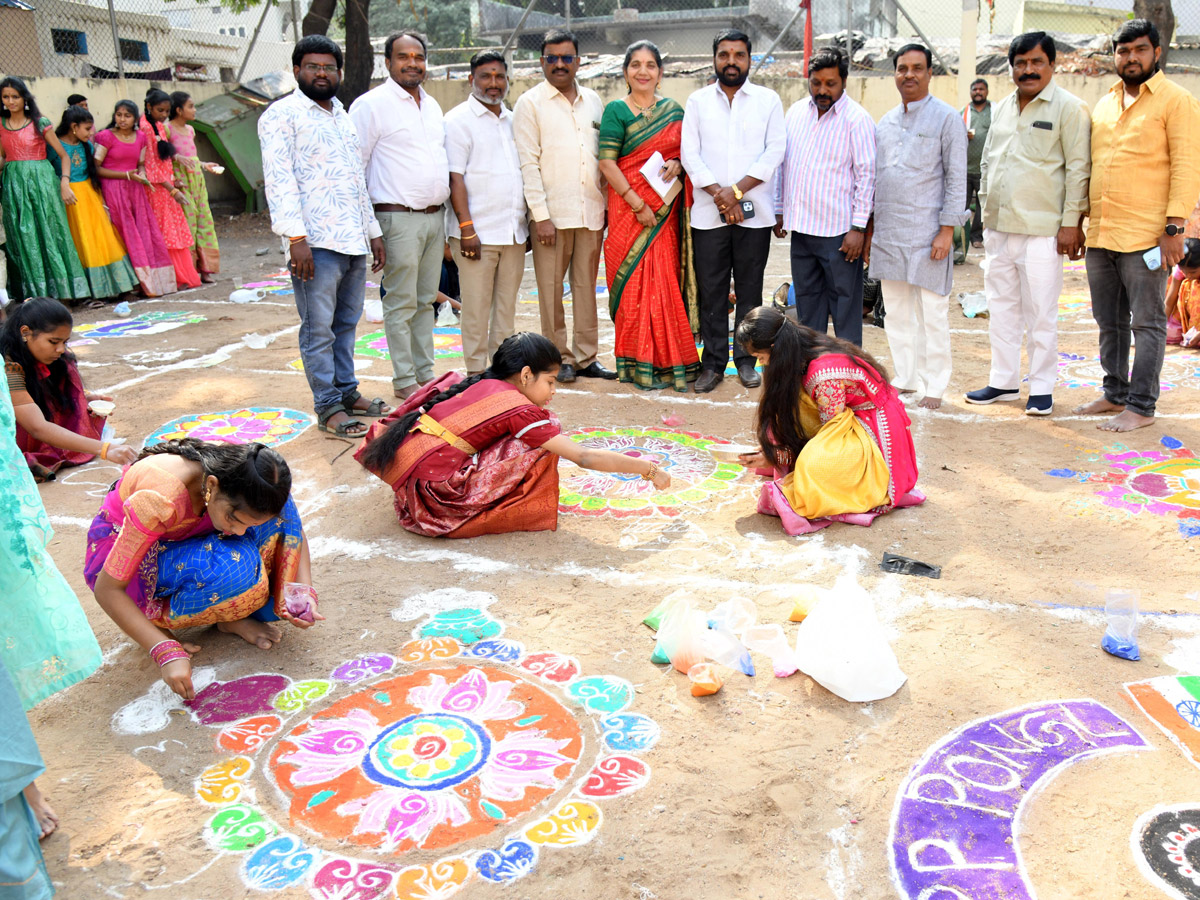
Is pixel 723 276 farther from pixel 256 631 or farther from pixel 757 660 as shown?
pixel 256 631

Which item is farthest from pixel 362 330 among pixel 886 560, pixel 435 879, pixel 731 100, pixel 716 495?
pixel 435 879

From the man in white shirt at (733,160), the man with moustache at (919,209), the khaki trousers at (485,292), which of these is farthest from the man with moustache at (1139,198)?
the khaki trousers at (485,292)

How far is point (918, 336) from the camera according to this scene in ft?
18.5

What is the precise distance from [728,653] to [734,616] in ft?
0.83

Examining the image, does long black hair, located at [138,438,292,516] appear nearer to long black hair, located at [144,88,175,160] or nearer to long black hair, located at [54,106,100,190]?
long black hair, located at [54,106,100,190]

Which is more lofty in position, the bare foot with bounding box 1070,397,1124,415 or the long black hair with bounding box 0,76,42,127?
the long black hair with bounding box 0,76,42,127

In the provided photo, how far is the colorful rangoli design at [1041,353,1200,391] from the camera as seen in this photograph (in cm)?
571

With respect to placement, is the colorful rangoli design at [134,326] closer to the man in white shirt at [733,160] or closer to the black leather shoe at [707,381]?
the black leather shoe at [707,381]

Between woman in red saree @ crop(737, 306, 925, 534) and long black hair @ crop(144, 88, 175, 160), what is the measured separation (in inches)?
289

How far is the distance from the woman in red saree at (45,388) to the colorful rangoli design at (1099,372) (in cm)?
528

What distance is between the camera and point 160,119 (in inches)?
364

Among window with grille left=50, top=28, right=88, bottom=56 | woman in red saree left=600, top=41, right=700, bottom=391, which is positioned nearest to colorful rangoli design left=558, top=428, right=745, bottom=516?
woman in red saree left=600, top=41, right=700, bottom=391

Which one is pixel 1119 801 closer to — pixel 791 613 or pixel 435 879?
pixel 791 613

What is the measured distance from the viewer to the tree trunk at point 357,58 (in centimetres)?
1219
